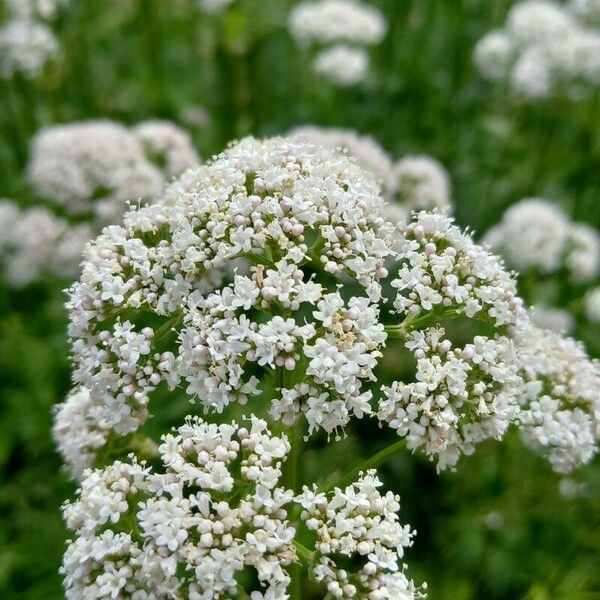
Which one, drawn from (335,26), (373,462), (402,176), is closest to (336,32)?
(335,26)

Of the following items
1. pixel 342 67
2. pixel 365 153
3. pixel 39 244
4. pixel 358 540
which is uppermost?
pixel 342 67

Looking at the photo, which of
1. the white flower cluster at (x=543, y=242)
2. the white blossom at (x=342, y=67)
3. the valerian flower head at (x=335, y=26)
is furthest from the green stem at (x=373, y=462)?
the valerian flower head at (x=335, y=26)

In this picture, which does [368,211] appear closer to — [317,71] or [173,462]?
[173,462]

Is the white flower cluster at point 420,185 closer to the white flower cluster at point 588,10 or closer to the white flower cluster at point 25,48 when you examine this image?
the white flower cluster at point 588,10

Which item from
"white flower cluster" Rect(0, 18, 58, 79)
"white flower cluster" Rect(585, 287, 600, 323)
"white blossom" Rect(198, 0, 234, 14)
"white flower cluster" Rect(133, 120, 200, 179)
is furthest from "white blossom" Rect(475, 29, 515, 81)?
"white flower cluster" Rect(0, 18, 58, 79)

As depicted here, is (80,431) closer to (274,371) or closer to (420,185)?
(274,371)

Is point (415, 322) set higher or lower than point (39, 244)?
lower
